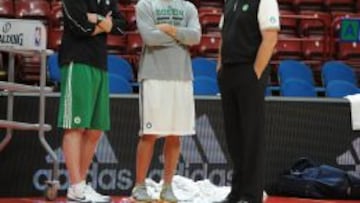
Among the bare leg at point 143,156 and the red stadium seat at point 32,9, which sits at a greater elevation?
the red stadium seat at point 32,9

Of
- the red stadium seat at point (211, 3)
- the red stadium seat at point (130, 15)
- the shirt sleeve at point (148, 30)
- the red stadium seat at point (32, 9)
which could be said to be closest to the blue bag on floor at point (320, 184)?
the shirt sleeve at point (148, 30)

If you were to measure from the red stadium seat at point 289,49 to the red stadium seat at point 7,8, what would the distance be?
3.80 m

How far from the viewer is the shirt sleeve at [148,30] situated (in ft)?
18.7

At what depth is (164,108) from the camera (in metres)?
5.73

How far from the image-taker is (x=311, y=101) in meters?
7.41

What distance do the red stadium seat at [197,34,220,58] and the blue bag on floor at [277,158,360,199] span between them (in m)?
3.78

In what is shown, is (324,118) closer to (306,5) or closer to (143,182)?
(143,182)

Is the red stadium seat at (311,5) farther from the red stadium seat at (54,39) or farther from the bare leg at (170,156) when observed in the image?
the bare leg at (170,156)

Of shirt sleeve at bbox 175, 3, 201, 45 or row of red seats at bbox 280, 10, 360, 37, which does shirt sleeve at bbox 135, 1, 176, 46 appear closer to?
shirt sleeve at bbox 175, 3, 201, 45

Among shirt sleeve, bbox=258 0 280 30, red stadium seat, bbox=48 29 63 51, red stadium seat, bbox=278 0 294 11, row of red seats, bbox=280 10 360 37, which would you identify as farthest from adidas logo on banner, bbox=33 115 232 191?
red stadium seat, bbox=278 0 294 11

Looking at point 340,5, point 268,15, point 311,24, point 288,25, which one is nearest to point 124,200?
point 268,15

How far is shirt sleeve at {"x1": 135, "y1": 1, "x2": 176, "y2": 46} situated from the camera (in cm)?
570

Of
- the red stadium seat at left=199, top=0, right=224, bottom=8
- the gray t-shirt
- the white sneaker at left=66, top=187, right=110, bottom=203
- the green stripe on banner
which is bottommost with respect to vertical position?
the white sneaker at left=66, top=187, right=110, bottom=203

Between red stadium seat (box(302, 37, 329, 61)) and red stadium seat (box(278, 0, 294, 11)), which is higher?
red stadium seat (box(278, 0, 294, 11))
